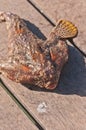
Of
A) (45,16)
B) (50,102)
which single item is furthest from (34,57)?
(45,16)

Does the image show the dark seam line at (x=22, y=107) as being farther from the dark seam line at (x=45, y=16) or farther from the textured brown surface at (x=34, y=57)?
the dark seam line at (x=45, y=16)

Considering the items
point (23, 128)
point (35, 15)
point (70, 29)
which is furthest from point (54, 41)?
point (23, 128)

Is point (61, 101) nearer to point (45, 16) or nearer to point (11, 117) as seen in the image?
point (11, 117)

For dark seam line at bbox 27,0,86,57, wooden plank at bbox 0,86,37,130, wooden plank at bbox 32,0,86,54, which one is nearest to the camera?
wooden plank at bbox 0,86,37,130

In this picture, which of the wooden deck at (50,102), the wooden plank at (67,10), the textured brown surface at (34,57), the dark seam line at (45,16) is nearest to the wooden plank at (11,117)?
the wooden deck at (50,102)

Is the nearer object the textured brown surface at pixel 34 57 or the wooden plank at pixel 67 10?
the textured brown surface at pixel 34 57

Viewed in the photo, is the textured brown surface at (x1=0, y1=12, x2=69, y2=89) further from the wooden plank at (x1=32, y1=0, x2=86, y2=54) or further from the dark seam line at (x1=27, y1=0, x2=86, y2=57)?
the wooden plank at (x1=32, y1=0, x2=86, y2=54)

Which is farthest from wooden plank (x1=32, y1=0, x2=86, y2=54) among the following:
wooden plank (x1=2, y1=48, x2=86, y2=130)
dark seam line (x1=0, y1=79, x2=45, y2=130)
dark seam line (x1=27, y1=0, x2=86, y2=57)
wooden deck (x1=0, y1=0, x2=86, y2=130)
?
dark seam line (x1=0, y1=79, x2=45, y2=130)
